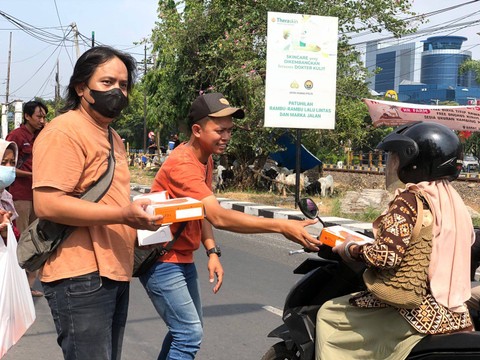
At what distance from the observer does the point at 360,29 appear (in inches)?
638

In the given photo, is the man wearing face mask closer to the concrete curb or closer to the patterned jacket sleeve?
the patterned jacket sleeve

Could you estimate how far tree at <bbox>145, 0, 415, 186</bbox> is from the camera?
15.4 meters

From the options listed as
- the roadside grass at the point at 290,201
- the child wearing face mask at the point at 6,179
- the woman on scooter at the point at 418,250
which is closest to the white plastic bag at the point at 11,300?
the child wearing face mask at the point at 6,179

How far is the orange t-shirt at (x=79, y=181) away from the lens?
1988 mm

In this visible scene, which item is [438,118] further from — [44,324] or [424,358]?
[424,358]

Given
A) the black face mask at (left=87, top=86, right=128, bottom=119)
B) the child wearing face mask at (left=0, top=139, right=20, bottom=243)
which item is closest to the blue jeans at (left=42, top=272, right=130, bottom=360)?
the black face mask at (left=87, top=86, right=128, bottom=119)

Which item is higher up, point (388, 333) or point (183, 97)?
point (183, 97)

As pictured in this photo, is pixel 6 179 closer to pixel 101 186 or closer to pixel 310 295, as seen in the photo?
pixel 101 186

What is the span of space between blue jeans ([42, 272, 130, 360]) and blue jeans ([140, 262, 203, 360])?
22.5 inches

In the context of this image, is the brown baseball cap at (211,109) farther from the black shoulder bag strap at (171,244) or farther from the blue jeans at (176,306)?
the blue jeans at (176,306)

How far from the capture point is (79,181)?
2.05 metres

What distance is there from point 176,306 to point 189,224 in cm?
36

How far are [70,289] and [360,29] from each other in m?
15.2

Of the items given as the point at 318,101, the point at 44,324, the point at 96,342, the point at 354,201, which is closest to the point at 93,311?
the point at 96,342
